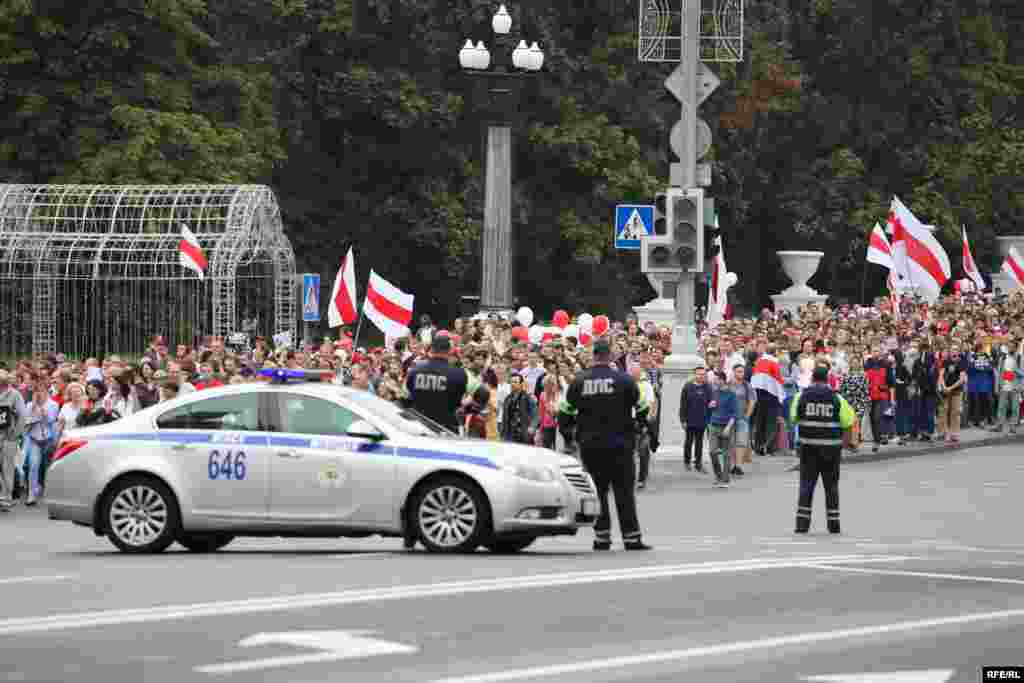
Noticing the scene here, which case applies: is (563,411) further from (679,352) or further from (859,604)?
(679,352)

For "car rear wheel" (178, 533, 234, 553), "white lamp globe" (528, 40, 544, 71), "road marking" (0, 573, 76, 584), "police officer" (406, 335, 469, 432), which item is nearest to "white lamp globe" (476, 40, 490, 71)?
"white lamp globe" (528, 40, 544, 71)

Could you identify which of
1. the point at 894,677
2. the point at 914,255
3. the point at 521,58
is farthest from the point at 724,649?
the point at 914,255

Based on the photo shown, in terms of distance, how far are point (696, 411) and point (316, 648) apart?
18.3 m

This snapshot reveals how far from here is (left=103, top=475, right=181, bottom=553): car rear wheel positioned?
19594mm

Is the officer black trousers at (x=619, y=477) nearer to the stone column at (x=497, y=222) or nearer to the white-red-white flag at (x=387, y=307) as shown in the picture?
the white-red-white flag at (x=387, y=307)

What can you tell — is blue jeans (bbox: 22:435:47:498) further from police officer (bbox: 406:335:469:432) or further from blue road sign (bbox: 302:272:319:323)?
blue road sign (bbox: 302:272:319:323)

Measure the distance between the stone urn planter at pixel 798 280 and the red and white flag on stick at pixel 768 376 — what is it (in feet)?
73.5

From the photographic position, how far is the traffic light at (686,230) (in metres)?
30.7

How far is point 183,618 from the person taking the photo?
46.9ft

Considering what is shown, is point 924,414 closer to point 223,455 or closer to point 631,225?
point 631,225

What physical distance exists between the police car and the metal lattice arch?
1927cm

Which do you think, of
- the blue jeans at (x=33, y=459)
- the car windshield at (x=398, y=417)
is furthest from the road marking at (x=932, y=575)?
the blue jeans at (x=33, y=459)

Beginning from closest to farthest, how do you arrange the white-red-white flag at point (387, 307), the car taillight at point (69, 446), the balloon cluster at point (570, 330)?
the car taillight at point (69, 446), the balloon cluster at point (570, 330), the white-red-white flag at point (387, 307)

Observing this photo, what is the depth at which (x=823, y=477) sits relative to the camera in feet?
76.1
